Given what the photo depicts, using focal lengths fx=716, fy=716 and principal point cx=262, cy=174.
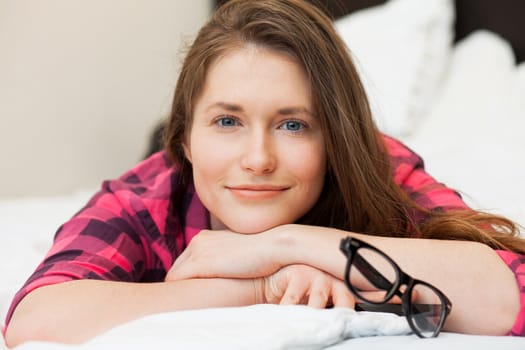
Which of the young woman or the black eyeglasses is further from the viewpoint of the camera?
the young woman

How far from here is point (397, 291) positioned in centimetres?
78

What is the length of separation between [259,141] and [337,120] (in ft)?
0.43

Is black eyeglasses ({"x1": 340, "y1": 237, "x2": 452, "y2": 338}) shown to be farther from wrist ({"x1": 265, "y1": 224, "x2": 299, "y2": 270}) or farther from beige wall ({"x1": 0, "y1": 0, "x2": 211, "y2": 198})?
beige wall ({"x1": 0, "y1": 0, "x2": 211, "y2": 198})

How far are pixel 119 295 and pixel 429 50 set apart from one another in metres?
1.46

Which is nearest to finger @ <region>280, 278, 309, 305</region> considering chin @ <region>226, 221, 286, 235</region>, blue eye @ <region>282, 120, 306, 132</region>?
chin @ <region>226, 221, 286, 235</region>

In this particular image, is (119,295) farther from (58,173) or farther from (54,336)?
(58,173)

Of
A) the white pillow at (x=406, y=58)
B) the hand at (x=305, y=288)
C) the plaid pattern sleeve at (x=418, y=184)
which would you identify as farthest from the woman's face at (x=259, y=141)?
the white pillow at (x=406, y=58)

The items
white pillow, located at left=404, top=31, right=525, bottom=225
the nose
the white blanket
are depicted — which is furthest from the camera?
white pillow, located at left=404, top=31, right=525, bottom=225

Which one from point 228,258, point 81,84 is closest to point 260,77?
point 228,258

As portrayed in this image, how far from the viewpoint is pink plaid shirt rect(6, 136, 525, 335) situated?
1.06 m

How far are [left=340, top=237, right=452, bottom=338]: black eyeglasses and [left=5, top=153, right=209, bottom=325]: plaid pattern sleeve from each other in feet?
1.30

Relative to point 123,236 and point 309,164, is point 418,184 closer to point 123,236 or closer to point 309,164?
point 309,164

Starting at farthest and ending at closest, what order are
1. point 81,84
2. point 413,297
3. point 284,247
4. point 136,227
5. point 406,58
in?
point 81,84 → point 406,58 → point 136,227 → point 284,247 → point 413,297

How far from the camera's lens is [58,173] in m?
2.27
